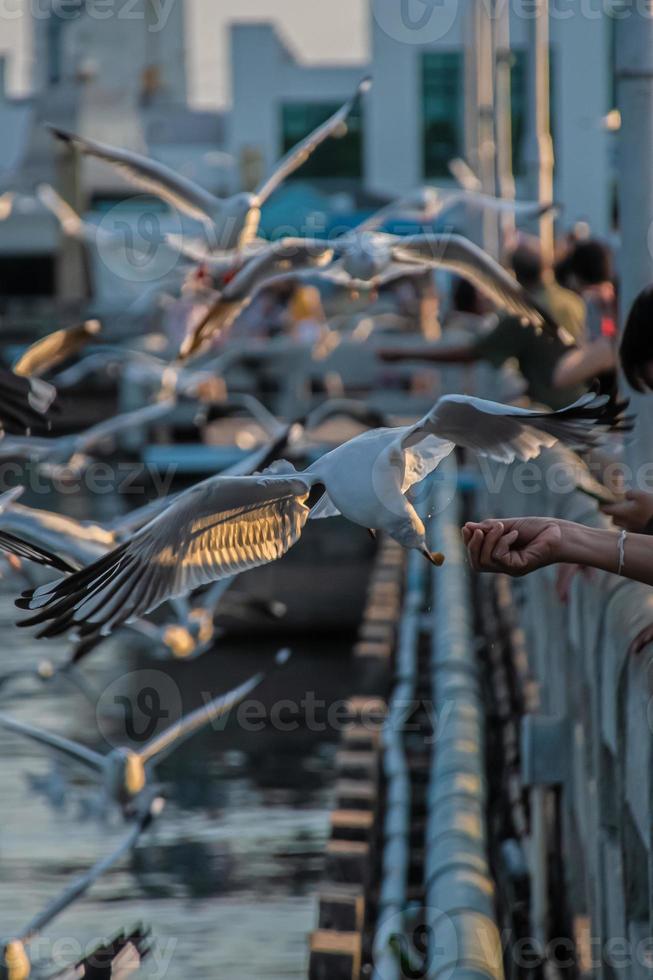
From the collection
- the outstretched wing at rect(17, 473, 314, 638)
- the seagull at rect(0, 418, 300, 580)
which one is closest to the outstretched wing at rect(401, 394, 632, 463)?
the outstretched wing at rect(17, 473, 314, 638)

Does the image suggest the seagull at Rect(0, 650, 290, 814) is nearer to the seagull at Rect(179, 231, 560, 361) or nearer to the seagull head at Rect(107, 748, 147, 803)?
the seagull head at Rect(107, 748, 147, 803)

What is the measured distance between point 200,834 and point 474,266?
266 centimetres

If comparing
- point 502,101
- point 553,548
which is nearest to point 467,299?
point 553,548

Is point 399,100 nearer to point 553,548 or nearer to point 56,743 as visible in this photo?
point 56,743

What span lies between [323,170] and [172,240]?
44.1 meters

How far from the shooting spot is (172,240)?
30.6ft

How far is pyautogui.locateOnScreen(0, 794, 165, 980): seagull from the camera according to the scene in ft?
20.0

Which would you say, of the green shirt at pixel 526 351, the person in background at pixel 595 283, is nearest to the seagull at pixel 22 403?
the green shirt at pixel 526 351

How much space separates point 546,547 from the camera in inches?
137

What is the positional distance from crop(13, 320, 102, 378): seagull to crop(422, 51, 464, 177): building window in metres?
44.5

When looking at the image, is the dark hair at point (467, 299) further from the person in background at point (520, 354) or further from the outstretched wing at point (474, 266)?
the outstretched wing at point (474, 266)

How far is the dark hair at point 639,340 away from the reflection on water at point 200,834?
316cm

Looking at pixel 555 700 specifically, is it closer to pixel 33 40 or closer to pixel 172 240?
pixel 172 240

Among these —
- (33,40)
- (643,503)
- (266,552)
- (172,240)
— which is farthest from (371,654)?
(33,40)
